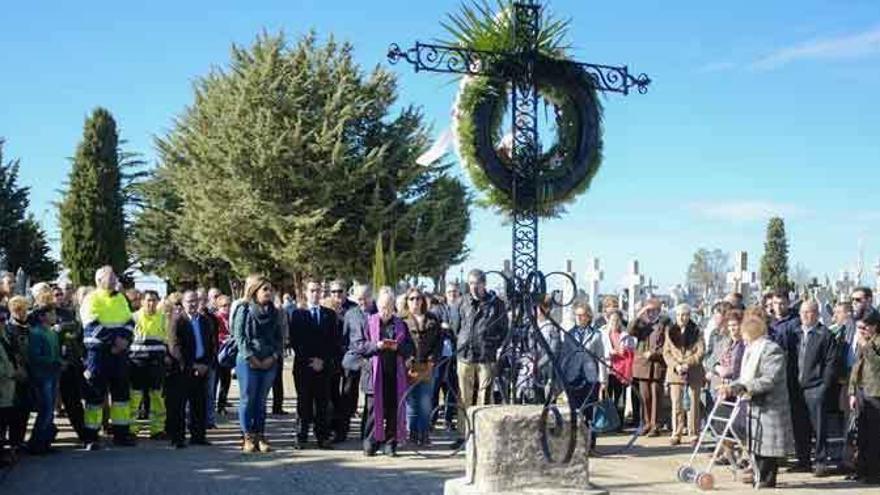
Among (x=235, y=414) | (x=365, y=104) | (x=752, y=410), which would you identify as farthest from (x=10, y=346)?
(x=365, y=104)

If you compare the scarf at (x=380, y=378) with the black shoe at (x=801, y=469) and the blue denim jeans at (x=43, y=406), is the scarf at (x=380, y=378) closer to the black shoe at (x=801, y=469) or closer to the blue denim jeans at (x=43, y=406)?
the blue denim jeans at (x=43, y=406)

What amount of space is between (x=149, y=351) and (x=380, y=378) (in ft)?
9.39

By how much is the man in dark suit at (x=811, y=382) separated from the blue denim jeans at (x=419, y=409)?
3.99 m

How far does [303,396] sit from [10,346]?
311cm

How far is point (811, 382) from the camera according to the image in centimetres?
1012

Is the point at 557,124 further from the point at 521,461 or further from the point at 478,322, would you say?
the point at 478,322

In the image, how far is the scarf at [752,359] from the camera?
9180 mm

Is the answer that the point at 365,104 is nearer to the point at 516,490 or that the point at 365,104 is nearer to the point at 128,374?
the point at 128,374

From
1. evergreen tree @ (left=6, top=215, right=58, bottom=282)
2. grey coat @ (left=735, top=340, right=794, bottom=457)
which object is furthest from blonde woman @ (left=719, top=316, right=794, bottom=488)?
evergreen tree @ (left=6, top=215, right=58, bottom=282)

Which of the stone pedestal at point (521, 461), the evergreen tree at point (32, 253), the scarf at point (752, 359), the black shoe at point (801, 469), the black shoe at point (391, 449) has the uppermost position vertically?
the evergreen tree at point (32, 253)

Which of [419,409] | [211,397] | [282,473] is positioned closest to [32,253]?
[211,397]

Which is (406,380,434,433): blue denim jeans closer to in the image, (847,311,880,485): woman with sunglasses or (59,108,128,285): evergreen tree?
(847,311,880,485): woman with sunglasses

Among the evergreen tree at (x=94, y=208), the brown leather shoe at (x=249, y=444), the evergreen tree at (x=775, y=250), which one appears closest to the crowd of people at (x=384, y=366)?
the brown leather shoe at (x=249, y=444)

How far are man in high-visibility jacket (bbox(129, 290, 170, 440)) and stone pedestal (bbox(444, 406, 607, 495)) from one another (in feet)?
21.1
